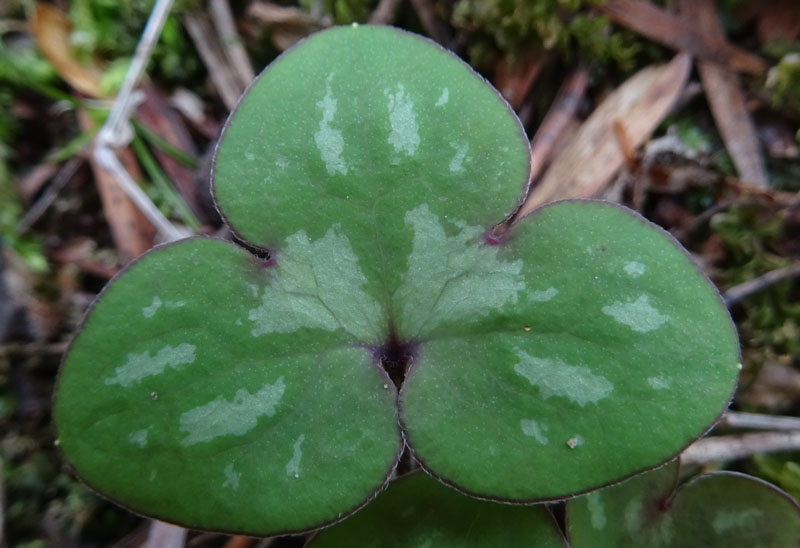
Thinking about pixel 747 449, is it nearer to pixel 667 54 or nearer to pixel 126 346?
pixel 667 54

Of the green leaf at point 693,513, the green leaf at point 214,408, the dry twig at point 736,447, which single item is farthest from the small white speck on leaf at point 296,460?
the dry twig at point 736,447

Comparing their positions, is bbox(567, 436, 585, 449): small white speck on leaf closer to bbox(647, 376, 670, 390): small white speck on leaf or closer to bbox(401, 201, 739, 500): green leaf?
bbox(401, 201, 739, 500): green leaf

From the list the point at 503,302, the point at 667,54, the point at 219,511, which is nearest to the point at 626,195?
the point at 667,54

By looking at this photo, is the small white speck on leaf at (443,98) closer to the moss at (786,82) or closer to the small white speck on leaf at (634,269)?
the small white speck on leaf at (634,269)

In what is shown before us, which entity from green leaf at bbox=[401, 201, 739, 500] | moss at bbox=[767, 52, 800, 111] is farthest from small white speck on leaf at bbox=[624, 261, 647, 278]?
moss at bbox=[767, 52, 800, 111]

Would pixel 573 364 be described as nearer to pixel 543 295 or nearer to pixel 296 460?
pixel 543 295

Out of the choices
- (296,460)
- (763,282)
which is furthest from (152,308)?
(763,282)
